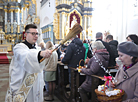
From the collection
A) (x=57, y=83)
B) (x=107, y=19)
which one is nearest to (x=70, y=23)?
(x=107, y=19)

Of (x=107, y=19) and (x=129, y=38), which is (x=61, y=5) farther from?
(x=129, y=38)

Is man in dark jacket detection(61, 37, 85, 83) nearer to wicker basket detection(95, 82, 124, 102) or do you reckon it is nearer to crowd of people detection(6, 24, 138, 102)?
crowd of people detection(6, 24, 138, 102)

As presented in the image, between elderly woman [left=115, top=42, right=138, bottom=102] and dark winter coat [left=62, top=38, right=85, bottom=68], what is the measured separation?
2183mm

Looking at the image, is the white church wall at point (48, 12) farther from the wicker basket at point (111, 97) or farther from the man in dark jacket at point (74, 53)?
the wicker basket at point (111, 97)

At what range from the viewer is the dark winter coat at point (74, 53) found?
168 inches

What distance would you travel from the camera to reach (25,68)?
2.30 m

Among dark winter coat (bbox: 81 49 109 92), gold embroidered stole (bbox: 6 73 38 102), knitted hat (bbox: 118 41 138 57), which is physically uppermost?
knitted hat (bbox: 118 41 138 57)

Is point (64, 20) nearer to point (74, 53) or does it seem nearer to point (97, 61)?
point (74, 53)

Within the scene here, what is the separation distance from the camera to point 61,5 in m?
13.3

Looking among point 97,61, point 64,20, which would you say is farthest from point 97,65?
point 64,20

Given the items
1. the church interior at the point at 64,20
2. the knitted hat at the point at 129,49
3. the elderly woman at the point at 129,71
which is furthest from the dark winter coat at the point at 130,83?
the church interior at the point at 64,20

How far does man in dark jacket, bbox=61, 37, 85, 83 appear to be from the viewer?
168 inches

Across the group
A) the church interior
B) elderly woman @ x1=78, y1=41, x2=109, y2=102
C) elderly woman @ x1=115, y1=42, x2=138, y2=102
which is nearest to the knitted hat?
elderly woman @ x1=115, y1=42, x2=138, y2=102

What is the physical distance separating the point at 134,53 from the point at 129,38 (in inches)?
87.8
